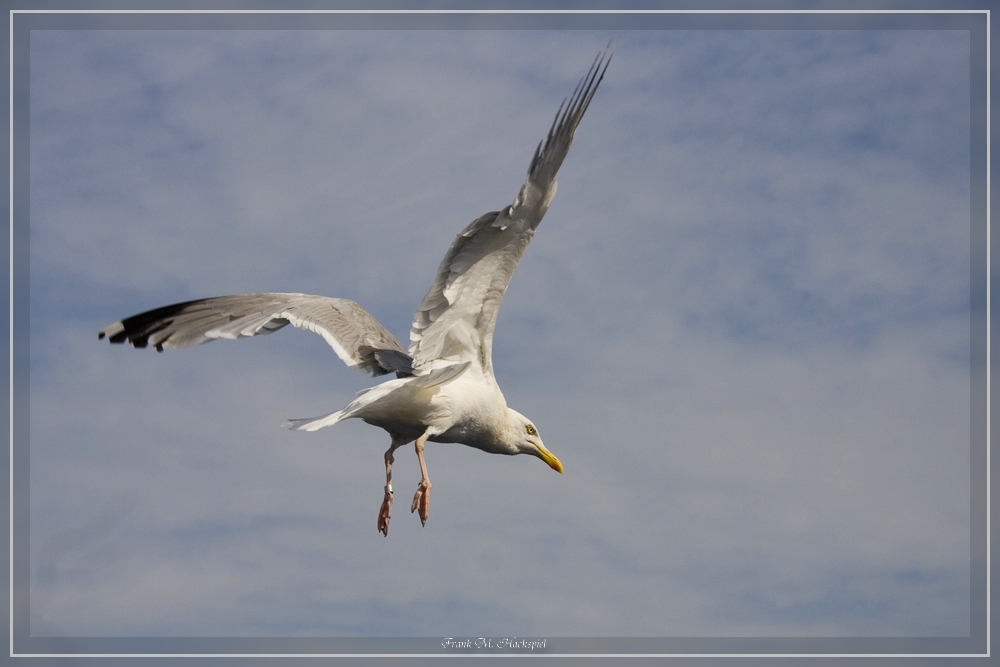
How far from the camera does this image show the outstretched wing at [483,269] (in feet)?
39.4

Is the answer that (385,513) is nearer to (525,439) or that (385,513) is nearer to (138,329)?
(525,439)

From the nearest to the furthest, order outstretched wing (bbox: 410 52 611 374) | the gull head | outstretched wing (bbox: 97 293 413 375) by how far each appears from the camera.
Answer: outstretched wing (bbox: 410 52 611 374) → outstretched wing (bbox: 97 293 413 375) → the gull head

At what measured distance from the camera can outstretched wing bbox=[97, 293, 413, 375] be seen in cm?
1365

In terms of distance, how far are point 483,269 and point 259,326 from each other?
9.26 feet

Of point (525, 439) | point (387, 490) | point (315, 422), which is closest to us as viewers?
point (315, 422)

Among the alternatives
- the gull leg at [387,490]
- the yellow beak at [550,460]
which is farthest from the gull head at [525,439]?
the gull leg at [387,490]

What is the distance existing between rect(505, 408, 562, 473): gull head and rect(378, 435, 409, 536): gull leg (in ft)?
4.37

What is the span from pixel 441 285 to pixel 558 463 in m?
3.12

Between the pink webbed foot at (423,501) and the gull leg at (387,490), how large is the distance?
405 millimetres

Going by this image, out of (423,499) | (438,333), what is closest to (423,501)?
(423,499)

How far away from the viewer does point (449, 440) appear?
45.4 ft

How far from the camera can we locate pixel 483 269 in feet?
42.2

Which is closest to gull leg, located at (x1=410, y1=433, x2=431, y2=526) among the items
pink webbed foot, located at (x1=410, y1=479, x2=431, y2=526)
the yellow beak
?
pink webbed foot, located at (x1=410, y1=479, x2=431, y2=526)

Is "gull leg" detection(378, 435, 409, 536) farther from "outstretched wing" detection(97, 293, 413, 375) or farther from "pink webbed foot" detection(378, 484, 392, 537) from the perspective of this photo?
"outstretched wing" detection(97, 293, 413, 375)
